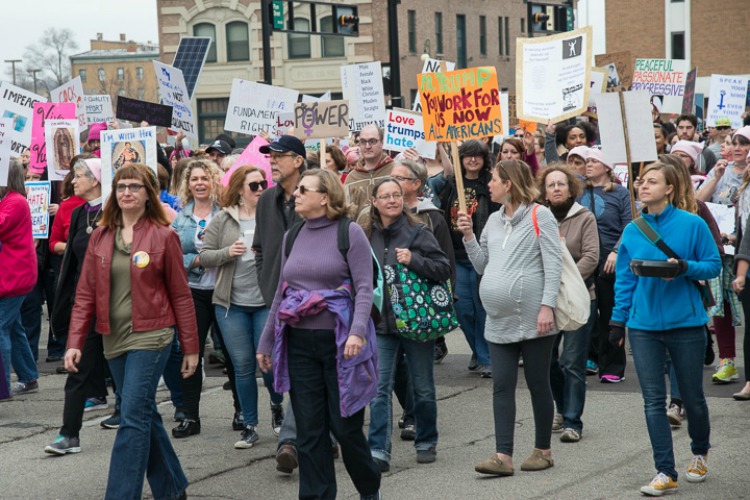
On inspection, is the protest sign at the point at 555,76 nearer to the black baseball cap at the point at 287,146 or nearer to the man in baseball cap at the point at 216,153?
→ the man in baseball cap at the point at 216,153

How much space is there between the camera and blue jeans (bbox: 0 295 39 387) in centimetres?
995

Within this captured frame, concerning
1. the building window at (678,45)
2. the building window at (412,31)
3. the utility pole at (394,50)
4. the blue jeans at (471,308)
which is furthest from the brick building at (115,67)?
the blue jeans at (471,308)

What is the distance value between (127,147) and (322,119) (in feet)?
9.14

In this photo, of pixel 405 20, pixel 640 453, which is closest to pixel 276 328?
pixel 640 453

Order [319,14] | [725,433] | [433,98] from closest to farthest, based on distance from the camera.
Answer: [725,433] → [433,98] → [319,14]

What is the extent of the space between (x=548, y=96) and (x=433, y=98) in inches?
111

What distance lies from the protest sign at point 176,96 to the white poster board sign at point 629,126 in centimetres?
723

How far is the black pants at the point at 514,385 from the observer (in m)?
7.06

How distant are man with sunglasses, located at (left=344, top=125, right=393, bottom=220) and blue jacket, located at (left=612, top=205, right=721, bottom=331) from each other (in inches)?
93.4

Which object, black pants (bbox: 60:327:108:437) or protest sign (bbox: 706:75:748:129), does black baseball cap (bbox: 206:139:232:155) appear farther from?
protest sign (bbox: 706:75:748:129)

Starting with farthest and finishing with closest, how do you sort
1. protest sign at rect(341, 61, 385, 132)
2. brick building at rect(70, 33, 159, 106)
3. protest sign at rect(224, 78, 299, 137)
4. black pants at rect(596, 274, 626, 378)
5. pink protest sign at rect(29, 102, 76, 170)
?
brick building at rect(70, 33, 159, 106), protest sign at rect(341, 61, 385, 132), protest sign at rect(224, 78, 299, 137), pink protest sign at rect(29, 102, 76, 170), black pants at rect(596, 274, 626, 378)

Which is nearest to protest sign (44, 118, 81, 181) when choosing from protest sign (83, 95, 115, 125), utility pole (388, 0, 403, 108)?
protest sign (83, 95, 115, 125)

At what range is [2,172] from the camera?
9.88m

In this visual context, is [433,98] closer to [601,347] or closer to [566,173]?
[566,173]
